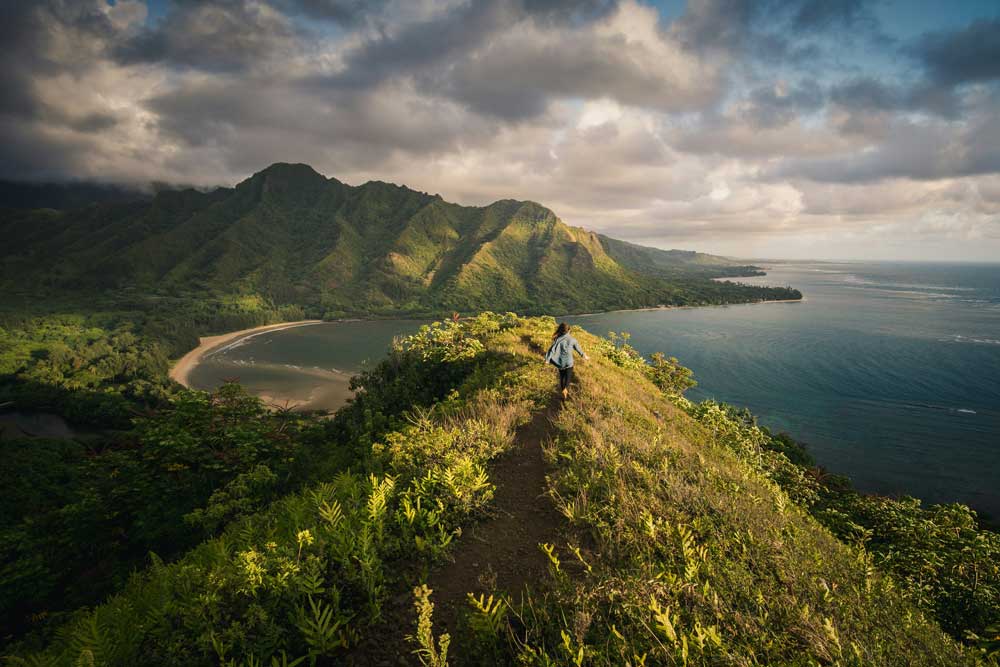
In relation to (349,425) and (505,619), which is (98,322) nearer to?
(349,425)

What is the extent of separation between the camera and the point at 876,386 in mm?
91562

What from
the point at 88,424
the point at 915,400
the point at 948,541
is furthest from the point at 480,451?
the point at 88,424

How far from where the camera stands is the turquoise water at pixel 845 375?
59625 mm

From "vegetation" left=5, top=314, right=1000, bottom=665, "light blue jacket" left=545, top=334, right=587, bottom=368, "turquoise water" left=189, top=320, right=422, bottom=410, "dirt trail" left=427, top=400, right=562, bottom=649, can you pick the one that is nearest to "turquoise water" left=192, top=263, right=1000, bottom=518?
"turquoise water" left=189, top=320, right=422, bottom=410

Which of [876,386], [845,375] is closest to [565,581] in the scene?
[876,386]

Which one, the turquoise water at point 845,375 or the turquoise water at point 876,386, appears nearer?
the turquoise water at point 876,386

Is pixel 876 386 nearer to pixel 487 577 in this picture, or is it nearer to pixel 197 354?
pixel 487 577

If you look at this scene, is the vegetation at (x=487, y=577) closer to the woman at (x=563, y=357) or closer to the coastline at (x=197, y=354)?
the woman at (x=563, y=357)

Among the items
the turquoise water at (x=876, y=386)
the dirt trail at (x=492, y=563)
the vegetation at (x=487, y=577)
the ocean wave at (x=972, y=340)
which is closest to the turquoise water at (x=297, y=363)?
the vegetation at (x=487, y=577)

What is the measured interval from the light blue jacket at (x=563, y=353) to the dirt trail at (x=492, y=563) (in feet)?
13.9

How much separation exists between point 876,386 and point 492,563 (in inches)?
4821

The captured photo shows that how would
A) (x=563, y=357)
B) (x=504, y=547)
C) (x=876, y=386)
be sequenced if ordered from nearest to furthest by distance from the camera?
(x=504, y=547)
(x=563, y=357)
(x=876, y=386)

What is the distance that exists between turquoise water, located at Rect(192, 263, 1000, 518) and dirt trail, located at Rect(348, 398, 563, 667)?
67.7 meters

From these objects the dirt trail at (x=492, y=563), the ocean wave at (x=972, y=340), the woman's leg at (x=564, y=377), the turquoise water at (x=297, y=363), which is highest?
the woman's leg at (x=564, y=377)
